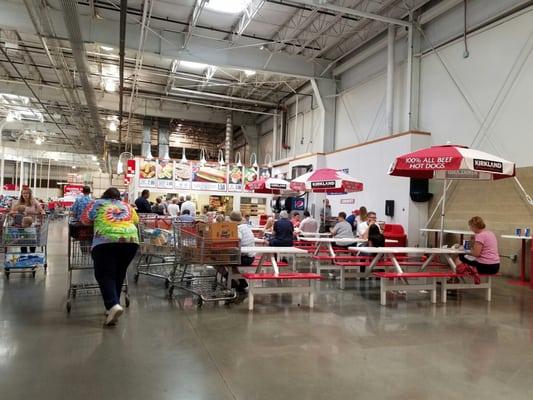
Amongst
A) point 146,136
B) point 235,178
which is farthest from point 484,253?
point 146,136

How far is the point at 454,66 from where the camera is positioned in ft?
33.3

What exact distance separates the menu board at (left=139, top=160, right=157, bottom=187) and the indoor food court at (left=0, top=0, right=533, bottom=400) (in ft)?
0.17

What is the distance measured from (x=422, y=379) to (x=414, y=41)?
10.1m

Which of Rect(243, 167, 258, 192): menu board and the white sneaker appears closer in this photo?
the white sneaker

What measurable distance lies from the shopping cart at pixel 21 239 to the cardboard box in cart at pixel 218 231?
3.36 metres

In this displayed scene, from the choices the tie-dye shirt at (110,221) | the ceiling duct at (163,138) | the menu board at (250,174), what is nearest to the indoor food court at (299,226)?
the tie-dye shirt at (110,221)

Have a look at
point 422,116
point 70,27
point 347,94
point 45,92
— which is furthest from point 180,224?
point 45,92

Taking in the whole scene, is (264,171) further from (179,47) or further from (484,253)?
(484,253)

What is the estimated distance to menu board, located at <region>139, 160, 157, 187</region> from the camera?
15125mm

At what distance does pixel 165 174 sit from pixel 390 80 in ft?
28.2

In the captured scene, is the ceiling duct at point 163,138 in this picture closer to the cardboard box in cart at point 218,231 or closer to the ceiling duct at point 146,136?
the ceiling duct at point 146,136

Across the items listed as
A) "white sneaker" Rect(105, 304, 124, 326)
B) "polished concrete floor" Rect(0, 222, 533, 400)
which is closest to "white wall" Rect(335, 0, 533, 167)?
"polished concrete floor" Rect(0, 222, 533, 400)

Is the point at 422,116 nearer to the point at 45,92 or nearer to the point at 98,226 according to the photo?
the point at 98,226

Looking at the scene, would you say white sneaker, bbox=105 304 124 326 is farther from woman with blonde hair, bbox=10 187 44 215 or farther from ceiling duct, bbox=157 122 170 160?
ceiling duct, bbox=157 122 170 160
